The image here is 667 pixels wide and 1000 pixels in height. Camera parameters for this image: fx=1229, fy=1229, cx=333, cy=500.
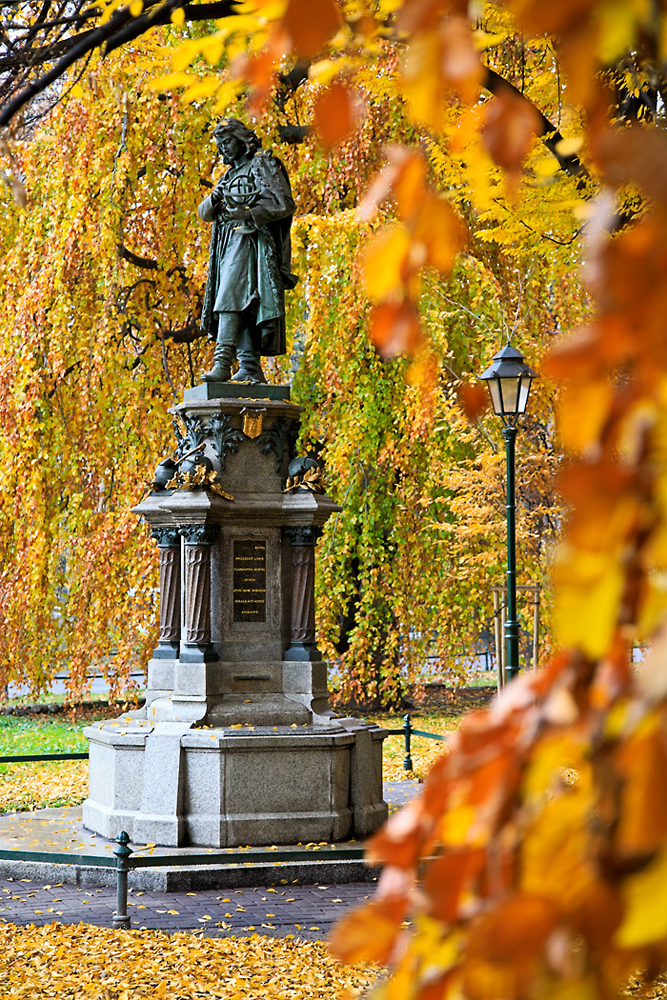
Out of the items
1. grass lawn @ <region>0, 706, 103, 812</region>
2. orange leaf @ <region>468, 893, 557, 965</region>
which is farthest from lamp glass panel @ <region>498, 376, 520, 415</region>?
orange leaf @ <region>468, 893, 557, 965</region>

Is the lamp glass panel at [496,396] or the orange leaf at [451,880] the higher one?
the lamp glass panel at [496,396]

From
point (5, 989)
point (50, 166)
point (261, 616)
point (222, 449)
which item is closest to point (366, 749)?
point (261, 616)

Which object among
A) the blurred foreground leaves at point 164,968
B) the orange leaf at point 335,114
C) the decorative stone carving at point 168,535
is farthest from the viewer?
the decorative stone carving at point 168,535

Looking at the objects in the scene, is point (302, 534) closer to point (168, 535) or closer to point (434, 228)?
point (168, 535)

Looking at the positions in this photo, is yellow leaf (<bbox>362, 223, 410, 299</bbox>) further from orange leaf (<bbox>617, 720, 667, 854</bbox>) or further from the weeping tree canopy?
the weeping tree canopy

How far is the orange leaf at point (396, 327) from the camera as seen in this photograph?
135 cm

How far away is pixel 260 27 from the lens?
2.82 meters

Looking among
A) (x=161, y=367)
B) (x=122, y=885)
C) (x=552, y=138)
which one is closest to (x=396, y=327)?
(x=552, y=138)

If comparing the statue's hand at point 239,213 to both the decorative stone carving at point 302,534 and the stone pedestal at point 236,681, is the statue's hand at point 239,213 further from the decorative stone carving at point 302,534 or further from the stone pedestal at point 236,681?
the decorative stone carving at point 302,534

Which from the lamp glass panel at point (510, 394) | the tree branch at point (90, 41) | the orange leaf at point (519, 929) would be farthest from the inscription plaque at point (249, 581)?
the orange leaf at point (519, 929)

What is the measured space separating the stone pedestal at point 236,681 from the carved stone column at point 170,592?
1 centimetres

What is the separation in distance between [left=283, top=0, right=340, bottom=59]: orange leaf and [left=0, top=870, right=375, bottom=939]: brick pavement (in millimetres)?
6295

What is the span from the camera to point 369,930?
3.89 ft

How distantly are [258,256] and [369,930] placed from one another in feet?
30.9
